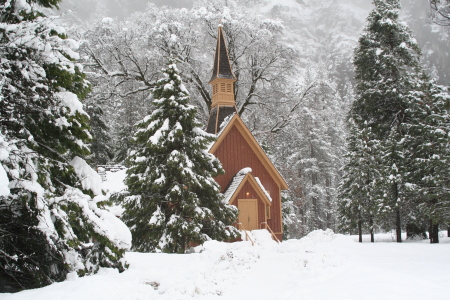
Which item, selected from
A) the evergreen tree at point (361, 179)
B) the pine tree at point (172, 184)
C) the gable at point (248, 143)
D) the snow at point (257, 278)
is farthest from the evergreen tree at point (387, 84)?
the pine tree at point (172, 184)

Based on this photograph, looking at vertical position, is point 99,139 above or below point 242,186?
above

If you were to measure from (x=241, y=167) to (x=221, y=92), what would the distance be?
4811 mm

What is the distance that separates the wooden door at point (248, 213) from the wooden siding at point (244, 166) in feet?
0.72

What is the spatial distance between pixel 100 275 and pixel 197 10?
2138cm

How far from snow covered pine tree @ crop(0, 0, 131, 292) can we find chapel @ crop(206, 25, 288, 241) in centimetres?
1150

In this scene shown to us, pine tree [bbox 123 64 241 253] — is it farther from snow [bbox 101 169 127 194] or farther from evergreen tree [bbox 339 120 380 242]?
evergreen tree [bbox 339 120 380 242]

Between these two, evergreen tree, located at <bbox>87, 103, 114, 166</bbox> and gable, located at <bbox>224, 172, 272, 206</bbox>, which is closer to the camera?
gable, located at <bbox>224, 172, 272, 206</bbox>

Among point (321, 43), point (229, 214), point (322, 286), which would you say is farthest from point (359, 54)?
point (321, 43)

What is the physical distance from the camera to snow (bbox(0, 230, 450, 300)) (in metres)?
5.95

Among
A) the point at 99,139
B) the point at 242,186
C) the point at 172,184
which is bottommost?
the point at 172,184

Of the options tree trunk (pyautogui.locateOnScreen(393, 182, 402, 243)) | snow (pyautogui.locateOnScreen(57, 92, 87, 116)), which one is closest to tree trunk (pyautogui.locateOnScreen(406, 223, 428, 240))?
tree trunk (pyautogui.locateOnScreen(393, 182, 402, 243))

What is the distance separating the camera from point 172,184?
13125 millimetres

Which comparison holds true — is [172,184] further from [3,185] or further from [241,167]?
[3,185]

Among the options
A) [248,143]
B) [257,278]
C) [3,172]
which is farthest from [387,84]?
[3,172]
